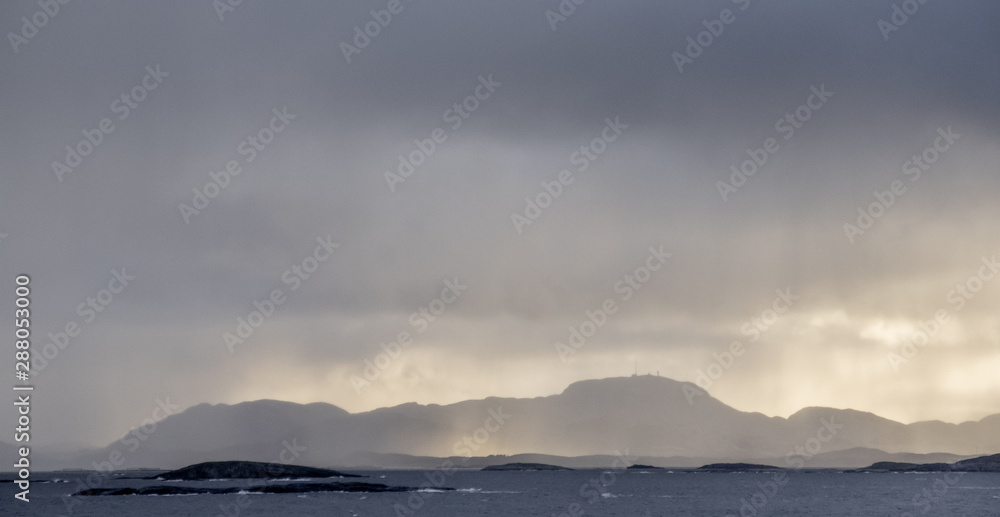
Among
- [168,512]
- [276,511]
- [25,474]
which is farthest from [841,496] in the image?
[25,474]

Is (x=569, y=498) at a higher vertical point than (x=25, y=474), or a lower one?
lower

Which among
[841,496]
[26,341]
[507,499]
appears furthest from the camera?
[841,496]

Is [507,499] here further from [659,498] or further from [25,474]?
[25,474]

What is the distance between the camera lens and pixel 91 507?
5979 inches

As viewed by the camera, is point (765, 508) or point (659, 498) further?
point (659, 498)

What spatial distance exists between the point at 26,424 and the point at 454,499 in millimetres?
116528

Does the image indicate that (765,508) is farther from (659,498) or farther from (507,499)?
(507,499)

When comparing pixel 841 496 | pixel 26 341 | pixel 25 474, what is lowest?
pixel 841 496

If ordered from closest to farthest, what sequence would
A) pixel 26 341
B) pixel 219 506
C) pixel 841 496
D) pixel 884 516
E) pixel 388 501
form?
pixel 26 341
pixel 884 516
pixel 219 506
pixel 388 501
pixel 841 496

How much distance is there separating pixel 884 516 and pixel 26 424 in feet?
391

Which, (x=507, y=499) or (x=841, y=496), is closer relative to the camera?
(x=507, y=499)

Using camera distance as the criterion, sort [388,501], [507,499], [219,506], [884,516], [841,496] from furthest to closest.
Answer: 1. [841,496]
2. [507,499]
3. [388,501]
4. [219,506]
5. [884,516]

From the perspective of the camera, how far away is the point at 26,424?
65062 mm

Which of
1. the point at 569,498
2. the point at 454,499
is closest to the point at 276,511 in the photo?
the point at 454,499
